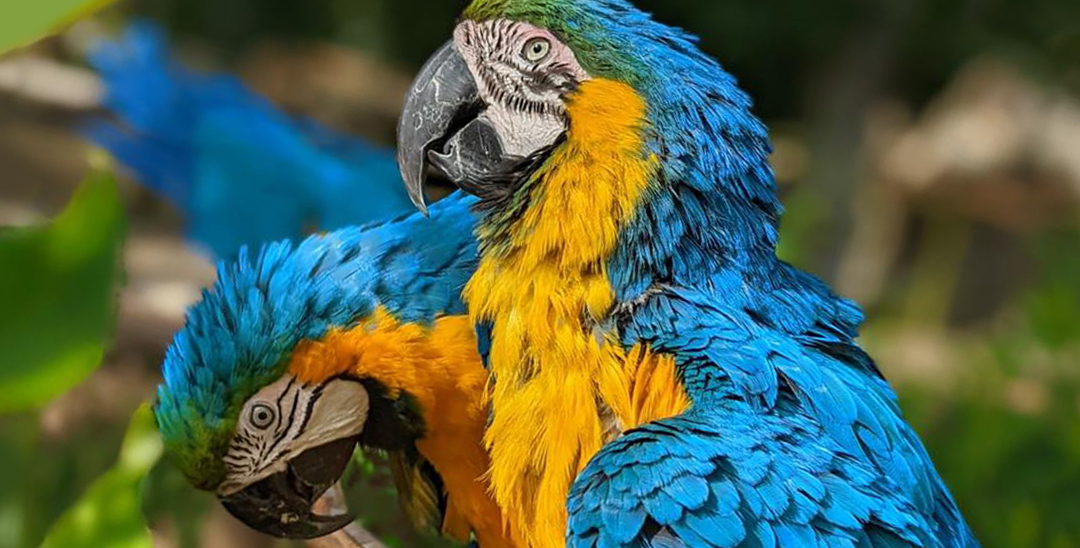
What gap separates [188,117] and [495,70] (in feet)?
5.43

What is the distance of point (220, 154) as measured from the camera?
8.43 feet

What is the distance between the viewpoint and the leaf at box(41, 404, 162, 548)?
1230 mm

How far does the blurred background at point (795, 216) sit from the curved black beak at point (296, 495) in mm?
114

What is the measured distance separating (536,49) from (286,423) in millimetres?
474

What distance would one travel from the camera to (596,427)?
1.11 metres

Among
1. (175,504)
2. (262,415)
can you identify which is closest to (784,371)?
(262,415)

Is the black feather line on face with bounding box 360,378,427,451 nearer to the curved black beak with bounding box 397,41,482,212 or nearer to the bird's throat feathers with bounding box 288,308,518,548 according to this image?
the bird's throat feathers with bounding box 288,308,518,548

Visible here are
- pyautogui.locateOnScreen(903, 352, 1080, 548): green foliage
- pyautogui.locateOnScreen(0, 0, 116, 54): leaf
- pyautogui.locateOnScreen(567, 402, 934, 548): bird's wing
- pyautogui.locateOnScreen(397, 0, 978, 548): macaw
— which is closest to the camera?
pyautogui.locateOnScreen(0, 0, 116, 54): leaf

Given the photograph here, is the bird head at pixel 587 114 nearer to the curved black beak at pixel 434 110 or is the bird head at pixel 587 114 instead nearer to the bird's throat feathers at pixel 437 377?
the curved black beak at pixel 434 110

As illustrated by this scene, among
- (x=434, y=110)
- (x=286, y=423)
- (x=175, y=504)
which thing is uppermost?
(x=434, y=110)

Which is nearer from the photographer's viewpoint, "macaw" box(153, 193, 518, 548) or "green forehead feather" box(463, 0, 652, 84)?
"green forehead feather" box(463, 0, 652, 84)

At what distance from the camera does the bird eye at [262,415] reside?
49.0 inches

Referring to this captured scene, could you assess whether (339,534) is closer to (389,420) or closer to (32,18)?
(389,420)

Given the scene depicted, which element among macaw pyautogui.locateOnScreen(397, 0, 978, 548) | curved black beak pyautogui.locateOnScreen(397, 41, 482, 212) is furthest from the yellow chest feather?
curved black beak pyautogui.locateOnScreen(397, 41, 482, 212)
